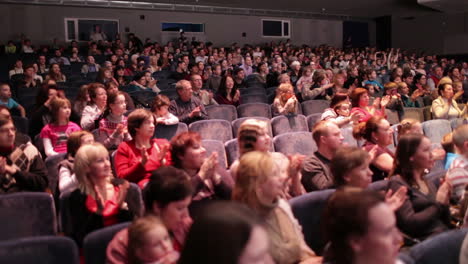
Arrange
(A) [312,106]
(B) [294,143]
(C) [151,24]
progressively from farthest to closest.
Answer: (C) [151,24] < (A) [312,106] < (B) [294,143]

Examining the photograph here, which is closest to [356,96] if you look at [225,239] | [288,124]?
[288,124]

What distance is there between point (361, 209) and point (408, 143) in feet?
3.37

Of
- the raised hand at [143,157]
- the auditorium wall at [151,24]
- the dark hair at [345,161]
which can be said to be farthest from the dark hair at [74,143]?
the auditorium wall at [151,24]

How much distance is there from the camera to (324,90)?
5664mm

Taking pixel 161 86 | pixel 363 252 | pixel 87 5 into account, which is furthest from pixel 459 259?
pixel 87 5

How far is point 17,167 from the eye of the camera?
249 centimetres

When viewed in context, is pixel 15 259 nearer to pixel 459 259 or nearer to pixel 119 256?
pixel 119 256

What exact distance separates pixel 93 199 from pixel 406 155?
1497 millimetres

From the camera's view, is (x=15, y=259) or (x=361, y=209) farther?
(x=15, y=259)

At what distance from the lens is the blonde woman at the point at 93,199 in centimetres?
206

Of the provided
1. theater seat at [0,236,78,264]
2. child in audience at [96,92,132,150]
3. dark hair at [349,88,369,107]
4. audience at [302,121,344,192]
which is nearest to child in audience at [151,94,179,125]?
child in audience at [96,92,132,150]

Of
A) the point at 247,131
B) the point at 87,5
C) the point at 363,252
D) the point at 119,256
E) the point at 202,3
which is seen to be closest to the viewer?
the point at 363,252

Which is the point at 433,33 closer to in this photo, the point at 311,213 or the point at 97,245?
the point at 311,213

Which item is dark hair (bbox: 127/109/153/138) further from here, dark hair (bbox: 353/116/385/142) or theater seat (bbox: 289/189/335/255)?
dark hair (bbox: 353/116/385/142)
